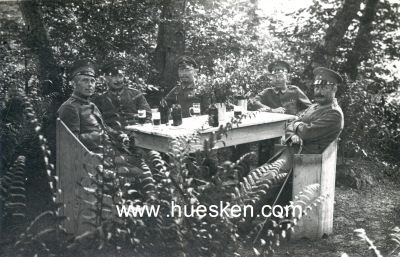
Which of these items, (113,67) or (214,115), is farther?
(113,67)

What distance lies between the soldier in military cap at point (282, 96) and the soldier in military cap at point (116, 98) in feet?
6.10

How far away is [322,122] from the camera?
16.9 feet

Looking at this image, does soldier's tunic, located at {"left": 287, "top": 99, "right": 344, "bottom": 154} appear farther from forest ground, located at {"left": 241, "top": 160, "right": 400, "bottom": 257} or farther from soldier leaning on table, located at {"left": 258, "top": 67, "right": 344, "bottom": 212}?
forest ground, located at {"left": 241, "top": 160, "right": 400, "bottom": 257}

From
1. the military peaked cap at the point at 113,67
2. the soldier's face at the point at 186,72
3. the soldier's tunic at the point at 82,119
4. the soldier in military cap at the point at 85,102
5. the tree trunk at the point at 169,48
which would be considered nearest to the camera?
the soldier's tunic at the point at 82,119

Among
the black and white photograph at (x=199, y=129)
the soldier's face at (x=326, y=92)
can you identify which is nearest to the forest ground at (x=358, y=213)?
the black and white photograph at (x=199, y=129)

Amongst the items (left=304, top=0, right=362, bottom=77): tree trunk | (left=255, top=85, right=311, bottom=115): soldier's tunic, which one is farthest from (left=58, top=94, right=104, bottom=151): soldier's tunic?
(left=304, top=0, right=362, bottom=77): tree trunk

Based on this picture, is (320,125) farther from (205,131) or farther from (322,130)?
(205,131)

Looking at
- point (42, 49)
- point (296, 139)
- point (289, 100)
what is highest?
point (42, 49)

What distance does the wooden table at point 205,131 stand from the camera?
4996mm

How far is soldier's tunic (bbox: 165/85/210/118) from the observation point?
7141mm

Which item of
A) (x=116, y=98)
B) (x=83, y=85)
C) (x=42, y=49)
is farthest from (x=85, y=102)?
(x=42, y=49)

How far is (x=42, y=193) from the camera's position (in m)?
5.91

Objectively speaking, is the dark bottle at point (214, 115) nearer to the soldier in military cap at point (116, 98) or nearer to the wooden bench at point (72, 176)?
the soldier in military cap at point (116, 98)

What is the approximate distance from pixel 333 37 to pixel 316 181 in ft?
15.2
